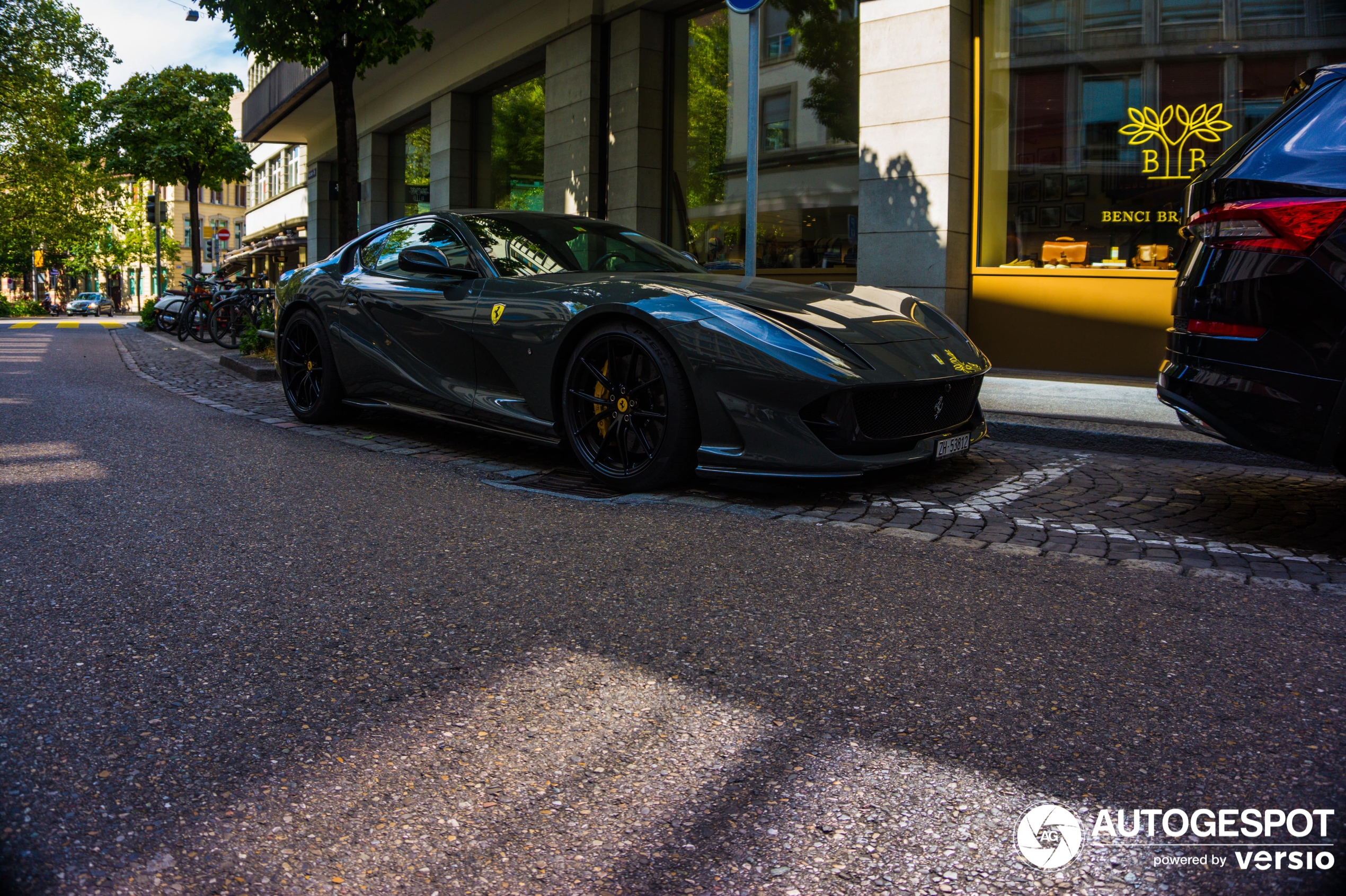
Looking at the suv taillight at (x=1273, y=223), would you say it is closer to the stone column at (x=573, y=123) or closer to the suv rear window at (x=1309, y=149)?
the suv rear window at (x=1309, y=149)

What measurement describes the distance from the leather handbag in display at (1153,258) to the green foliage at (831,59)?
126 inches

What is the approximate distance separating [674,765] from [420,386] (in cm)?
405

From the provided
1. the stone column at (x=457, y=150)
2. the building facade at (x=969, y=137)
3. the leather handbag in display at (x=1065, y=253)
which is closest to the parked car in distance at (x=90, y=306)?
the stone column at (x=457, y=150)

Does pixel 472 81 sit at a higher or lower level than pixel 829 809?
higher

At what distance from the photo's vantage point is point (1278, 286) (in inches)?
144

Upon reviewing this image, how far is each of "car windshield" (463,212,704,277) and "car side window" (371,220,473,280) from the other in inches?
4.7

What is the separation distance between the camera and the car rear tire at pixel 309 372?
22.3ft

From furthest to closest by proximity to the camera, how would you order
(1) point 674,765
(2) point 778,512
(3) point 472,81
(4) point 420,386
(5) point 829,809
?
1. (3) point 472,81
2. (4) point 420,386
3. (2) point 778,512
4. (1) point 674,765
5. (5) point 829,809

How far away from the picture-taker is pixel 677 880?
1744mm

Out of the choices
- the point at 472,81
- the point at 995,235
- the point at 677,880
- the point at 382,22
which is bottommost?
the point at 677,880

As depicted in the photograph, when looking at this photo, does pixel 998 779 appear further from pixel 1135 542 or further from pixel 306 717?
→ pixel 1135 542

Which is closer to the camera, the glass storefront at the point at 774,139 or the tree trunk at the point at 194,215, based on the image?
the glass storefront at the point at 774,139

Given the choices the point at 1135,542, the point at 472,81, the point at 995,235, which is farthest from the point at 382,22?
the point at 1135,542

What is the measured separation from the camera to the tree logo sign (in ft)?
30.5
